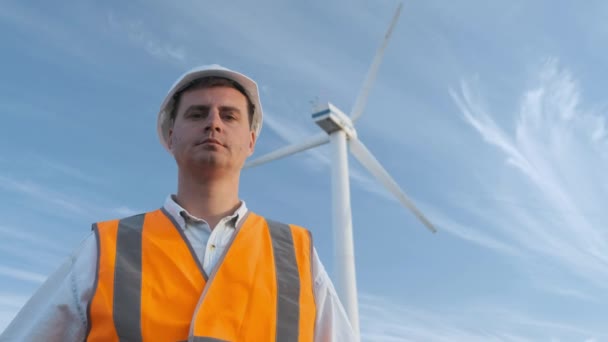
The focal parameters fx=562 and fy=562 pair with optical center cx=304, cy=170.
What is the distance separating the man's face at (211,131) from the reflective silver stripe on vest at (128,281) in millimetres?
608

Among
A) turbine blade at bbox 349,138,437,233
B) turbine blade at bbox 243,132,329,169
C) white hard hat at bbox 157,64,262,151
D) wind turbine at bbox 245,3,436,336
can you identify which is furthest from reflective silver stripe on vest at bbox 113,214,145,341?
turbine blade at bbox 243,132,329,169

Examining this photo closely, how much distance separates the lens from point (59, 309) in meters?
3.60

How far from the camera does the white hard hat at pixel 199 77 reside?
14.6 ft

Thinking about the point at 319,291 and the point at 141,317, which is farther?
the point at 319,291

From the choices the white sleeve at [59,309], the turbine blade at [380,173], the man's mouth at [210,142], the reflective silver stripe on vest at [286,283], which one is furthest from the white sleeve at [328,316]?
the turbine blade at [380,173]

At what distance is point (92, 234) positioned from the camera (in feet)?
13.1

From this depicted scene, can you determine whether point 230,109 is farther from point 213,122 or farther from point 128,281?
point 128,281

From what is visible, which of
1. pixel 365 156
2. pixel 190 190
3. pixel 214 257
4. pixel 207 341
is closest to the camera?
pixel 207 341

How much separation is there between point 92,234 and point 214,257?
35.9 inches

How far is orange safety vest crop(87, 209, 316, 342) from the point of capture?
3.43 meters

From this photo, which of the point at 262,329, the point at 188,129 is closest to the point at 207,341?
the point at 262,329

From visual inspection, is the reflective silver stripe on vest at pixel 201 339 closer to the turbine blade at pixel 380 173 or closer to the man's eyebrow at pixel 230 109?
the man's eyebrow at pixel 230 109

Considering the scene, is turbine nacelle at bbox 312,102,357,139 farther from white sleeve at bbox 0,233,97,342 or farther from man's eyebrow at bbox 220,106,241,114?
white sleeve at bbox 0,233,97,342

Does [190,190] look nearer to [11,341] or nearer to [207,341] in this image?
[207,341]
